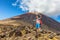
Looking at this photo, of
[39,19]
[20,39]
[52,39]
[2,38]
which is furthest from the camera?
[2,38]

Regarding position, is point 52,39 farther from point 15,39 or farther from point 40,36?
point 15,39

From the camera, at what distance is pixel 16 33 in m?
35.8

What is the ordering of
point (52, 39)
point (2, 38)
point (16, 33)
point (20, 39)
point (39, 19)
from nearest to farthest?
point (39, 19), point (52, 39), point (20, 39), point (16, 33), point (2, 38)

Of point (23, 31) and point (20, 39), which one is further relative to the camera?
point (23, 31)

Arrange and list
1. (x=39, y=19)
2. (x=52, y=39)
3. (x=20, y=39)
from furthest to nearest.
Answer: (x=20, y=39) < (x=52, y=39) < (x=39, y=19)

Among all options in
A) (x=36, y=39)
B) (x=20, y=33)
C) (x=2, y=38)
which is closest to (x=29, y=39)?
(x=36, y=39)

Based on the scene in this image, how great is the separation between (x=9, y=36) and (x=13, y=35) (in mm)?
1127

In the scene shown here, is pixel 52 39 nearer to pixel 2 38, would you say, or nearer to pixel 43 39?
pixel 43 39

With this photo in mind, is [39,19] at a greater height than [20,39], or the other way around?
[39,19]

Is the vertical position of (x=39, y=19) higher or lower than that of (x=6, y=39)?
higher

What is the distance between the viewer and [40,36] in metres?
29.3

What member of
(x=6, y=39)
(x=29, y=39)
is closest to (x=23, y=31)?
(x=6, y=39)

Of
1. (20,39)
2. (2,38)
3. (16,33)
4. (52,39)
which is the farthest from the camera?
(2,38)

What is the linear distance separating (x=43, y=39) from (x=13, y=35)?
9.95m
